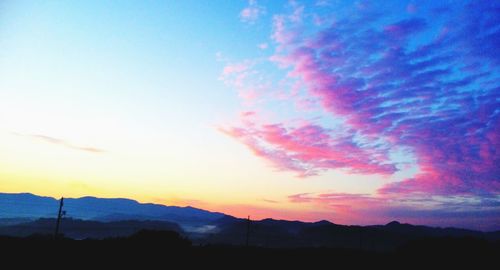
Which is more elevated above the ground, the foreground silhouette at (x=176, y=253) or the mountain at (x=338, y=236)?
the foreground silhouette at (x=176, y=253)

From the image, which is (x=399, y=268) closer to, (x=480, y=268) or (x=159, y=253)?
(x=480, y=268)

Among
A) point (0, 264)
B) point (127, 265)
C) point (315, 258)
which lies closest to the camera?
point (0, 264)

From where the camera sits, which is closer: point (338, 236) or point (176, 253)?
point (176, 253)

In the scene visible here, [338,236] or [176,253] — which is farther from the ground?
[176,253]

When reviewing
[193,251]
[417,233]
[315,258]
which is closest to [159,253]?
[193,251]

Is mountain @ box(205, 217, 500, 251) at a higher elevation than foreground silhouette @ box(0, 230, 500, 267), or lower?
lower

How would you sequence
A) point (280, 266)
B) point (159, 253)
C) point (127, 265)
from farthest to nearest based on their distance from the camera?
point (159, 253) → point (280, 266) → point (127, 265)

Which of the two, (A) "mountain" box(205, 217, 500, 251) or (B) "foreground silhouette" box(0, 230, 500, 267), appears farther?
(A) "mountain" box(205, 217, 500, 251)

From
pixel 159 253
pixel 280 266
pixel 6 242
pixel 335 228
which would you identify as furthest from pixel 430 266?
pixel 335 228

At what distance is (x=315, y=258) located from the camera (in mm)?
26875

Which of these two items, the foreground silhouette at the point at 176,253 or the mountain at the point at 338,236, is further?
the mountain at the point at 338,236

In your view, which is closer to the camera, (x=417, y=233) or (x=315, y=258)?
(x=315, y=258)

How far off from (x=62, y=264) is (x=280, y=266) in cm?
1433

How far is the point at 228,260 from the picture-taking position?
950 inches
